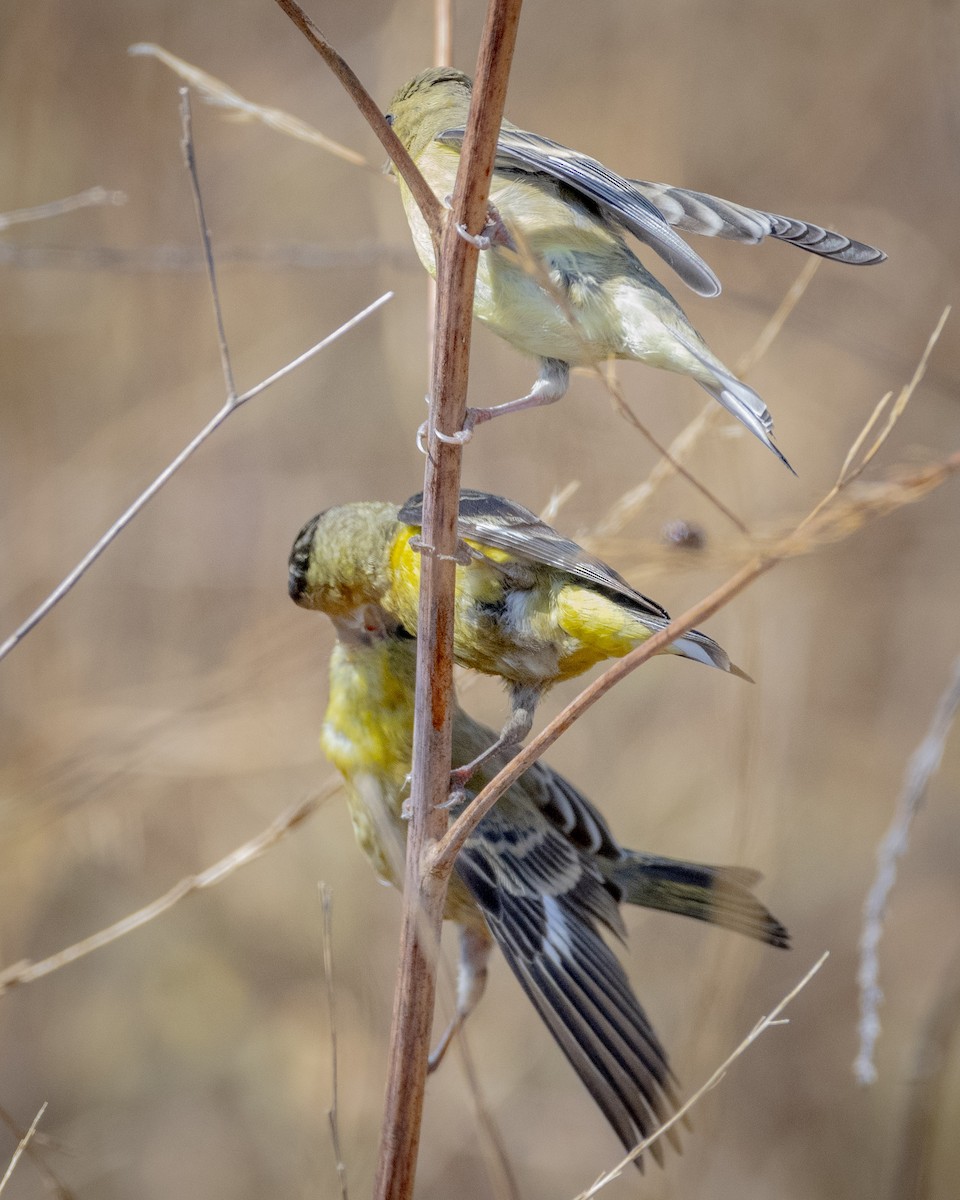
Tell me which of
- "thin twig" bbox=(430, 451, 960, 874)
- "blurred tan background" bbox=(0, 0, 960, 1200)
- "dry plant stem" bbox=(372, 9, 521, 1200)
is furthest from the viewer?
"blurred tan background" bbox=(0, 0, 960, 1200)

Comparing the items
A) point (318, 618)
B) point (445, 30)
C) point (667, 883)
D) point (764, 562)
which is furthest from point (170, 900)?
point (318, 618)

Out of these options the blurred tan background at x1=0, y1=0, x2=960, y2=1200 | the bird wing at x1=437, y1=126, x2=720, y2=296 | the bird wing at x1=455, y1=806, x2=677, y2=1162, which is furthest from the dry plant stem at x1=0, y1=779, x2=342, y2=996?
the blurred tan background at x1=0, y1=0, x2=960, y2=1200

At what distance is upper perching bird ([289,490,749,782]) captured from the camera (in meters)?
2.39

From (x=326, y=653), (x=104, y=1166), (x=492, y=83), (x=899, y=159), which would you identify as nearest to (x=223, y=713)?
(x=326, y=653)

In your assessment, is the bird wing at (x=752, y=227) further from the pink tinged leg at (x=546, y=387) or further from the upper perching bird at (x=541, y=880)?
the upper perching bird at (x=541, y=880)

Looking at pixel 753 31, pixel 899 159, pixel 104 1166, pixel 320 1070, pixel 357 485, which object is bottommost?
pixel 104 1166

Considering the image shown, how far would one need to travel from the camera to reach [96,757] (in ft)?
14.1

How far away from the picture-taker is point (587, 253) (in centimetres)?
251

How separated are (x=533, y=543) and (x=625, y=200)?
70 centimetres

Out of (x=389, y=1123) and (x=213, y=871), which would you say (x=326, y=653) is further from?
(x=389, y=1123)

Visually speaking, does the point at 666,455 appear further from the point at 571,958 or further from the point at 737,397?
the point at 571,958

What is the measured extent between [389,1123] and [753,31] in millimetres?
6547

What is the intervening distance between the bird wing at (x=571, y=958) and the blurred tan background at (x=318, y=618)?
6.04 feet

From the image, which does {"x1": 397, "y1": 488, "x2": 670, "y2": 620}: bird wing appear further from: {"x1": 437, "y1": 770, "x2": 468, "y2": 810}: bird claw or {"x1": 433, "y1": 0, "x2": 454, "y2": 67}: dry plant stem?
{"x1": 433, "y1": 0, "x2": 454, "y2": 67}: dry plant stem
